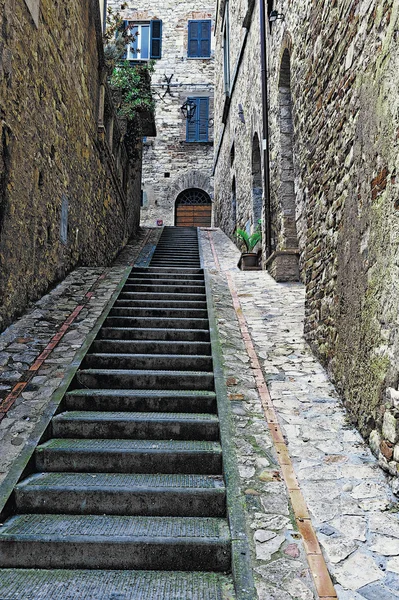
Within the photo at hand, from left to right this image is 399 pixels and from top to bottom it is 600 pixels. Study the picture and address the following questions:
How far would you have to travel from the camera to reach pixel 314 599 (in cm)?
200

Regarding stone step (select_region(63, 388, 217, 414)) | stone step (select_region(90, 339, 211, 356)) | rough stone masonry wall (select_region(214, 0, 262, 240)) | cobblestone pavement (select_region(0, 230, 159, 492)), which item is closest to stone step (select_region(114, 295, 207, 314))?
cobblestone pavement (select_region(0, 230, 159, 492))

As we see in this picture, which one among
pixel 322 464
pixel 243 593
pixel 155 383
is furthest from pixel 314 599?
pixel 155 383

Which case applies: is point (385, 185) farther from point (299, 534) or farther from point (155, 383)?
point (155, 383)

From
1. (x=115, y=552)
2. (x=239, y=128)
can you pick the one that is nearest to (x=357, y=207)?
(x=115, y=552)

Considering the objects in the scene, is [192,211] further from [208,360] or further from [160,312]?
[208,360]

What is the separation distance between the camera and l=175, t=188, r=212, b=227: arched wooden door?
65.7ft

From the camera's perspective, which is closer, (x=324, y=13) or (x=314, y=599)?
(x=314, y=599)

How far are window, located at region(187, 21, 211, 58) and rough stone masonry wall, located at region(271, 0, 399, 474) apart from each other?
17.3 meters

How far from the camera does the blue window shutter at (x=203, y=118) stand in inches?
794

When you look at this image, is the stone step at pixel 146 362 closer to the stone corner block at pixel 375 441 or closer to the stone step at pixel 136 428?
the stone step at pixel 136 428

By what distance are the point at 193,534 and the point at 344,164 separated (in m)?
2.96

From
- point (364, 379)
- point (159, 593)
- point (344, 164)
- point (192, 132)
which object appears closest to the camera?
point (159, 593)

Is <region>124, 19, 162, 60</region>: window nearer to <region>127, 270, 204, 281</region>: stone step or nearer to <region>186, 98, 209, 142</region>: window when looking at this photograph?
<region>186, 98, 209, 142</region>: window

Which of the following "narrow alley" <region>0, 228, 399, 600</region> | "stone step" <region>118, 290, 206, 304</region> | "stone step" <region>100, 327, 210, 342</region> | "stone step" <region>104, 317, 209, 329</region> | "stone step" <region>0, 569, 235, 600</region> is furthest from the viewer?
"stone step" <region>118, 290, 206, 304</region>
